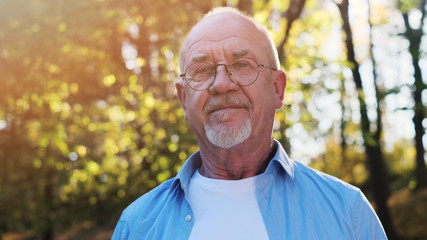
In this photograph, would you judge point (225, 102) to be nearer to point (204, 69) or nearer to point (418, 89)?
point (204, 69)

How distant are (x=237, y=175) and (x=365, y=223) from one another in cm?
70

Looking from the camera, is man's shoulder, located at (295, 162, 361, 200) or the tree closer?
man's shoulder, located at (295, 162, 361, 200)

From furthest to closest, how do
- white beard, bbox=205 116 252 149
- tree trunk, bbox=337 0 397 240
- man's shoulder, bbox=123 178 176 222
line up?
tree trunk, bbox=337 0 397 240 < man's shoulder, bbox=123 178 176 222 < white beard, bbox=205 116 252 149

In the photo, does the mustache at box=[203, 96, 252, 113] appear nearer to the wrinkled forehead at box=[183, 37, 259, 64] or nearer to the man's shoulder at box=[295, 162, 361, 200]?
the wrinkled forehead at box=[183, 37, 259, 64]

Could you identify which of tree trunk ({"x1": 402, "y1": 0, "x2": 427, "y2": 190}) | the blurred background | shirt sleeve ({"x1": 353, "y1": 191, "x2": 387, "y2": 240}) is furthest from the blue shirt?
tree trunk ({"x1": 402, "y1": 0, "x2": 427, "y2": 190})

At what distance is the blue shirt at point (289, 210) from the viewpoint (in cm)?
219

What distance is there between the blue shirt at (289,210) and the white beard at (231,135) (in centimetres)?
21

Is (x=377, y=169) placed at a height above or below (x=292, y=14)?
below

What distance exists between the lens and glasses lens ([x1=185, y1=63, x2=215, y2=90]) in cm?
248

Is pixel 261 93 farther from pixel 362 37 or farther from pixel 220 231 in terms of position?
pixel 362 37

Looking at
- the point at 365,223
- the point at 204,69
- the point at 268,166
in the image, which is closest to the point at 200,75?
the point at 204,69

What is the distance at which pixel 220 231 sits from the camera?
229 centimetres

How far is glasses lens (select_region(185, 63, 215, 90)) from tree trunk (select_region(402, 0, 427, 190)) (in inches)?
508

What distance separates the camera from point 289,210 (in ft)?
7.47
